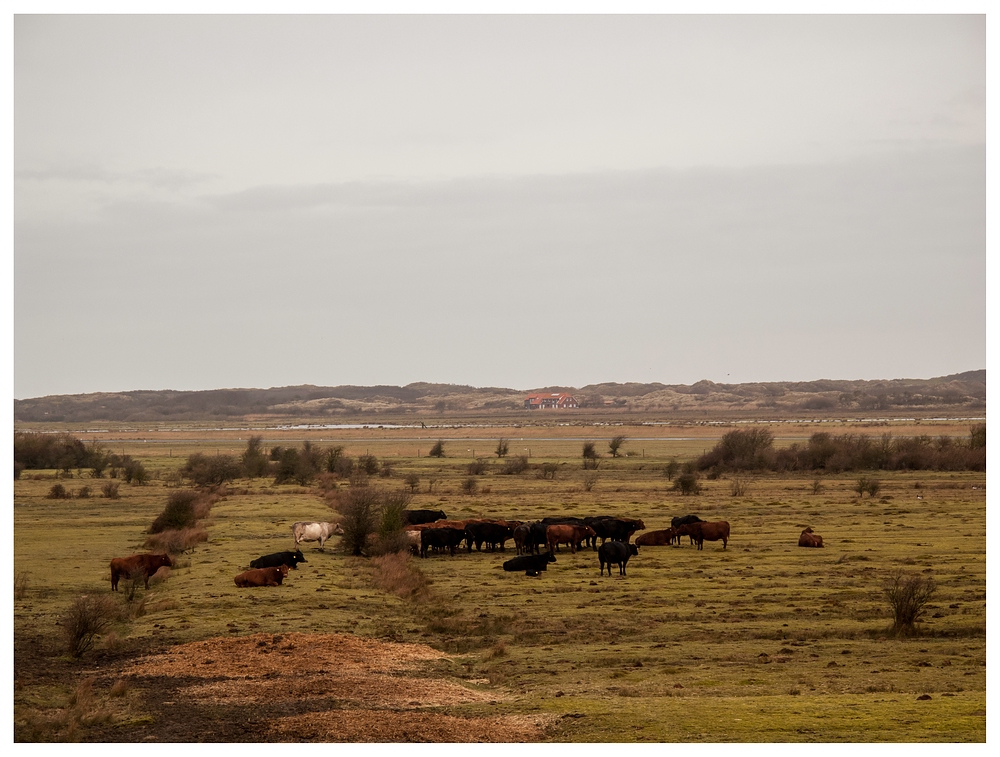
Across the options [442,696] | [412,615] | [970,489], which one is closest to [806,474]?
[970,489]

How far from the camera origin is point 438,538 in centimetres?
3366

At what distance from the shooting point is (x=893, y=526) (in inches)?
1531

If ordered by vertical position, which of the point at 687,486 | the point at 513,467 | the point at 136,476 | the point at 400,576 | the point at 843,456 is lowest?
the point at 513,467

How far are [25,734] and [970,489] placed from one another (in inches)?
2144

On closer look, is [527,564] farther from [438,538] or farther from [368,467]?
[368,467]

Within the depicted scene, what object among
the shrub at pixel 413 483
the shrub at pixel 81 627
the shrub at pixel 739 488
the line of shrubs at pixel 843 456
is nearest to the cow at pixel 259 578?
the shrub at pixel 81 627

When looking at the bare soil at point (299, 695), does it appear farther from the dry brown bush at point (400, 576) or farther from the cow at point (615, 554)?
the cow at point (615, 554)

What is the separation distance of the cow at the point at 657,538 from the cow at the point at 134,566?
16.2 metres

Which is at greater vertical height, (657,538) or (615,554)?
(615,554)

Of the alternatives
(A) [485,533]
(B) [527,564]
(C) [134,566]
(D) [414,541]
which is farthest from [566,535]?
(C) [134,566]

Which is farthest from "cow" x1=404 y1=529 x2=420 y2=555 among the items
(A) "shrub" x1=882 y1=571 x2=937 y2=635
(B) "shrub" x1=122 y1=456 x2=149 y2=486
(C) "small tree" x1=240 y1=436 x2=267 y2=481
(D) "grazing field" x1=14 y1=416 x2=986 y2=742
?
(C) "small tree" x1=240 y1=436 x2=267 y2=481

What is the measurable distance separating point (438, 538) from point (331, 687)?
56.7 ft

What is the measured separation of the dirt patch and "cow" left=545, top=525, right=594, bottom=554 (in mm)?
13535

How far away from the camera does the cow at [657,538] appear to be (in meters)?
34.6
